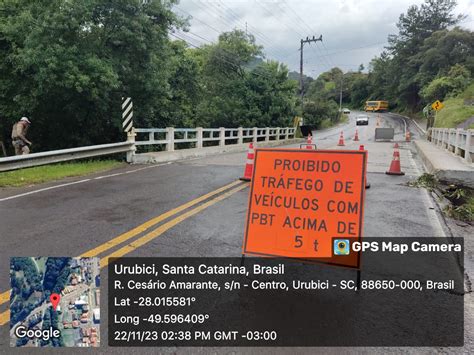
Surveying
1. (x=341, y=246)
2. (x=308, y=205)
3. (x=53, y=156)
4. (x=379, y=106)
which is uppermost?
(x=379, y=106)

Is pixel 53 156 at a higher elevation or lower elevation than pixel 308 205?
lower

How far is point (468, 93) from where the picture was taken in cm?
4238

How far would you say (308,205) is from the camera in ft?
12.9

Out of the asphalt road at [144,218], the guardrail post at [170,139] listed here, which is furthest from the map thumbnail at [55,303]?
the guardrail post at [170,139]

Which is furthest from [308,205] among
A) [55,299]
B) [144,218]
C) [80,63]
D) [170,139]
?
[80,63]

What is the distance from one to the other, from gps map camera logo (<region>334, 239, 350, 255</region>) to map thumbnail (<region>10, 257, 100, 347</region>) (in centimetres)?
224

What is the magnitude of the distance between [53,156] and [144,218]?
6193 mm

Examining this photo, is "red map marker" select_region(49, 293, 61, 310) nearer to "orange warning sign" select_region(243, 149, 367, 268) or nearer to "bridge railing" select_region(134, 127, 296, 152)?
"orange warning sign" select_region(243, 149, 367, 268)

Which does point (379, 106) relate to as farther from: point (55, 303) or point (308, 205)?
point (55, 303)

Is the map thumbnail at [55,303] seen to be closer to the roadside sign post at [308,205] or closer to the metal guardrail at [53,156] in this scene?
the roadside sign post at [308,205]

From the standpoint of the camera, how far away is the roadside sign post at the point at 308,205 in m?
3.75

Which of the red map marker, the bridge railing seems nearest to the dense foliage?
the bridge railing

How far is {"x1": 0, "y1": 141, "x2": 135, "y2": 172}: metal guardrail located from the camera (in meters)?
9.12

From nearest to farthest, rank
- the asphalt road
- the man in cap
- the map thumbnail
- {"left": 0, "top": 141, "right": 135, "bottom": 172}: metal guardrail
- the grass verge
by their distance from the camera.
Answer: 1. the map thumbnail
2. the asphalt road
3. the grass verge
4. {"left": 0, "top": 141, "right": 135, "bottom": 172}: metal guardrail
5. the man in cap
